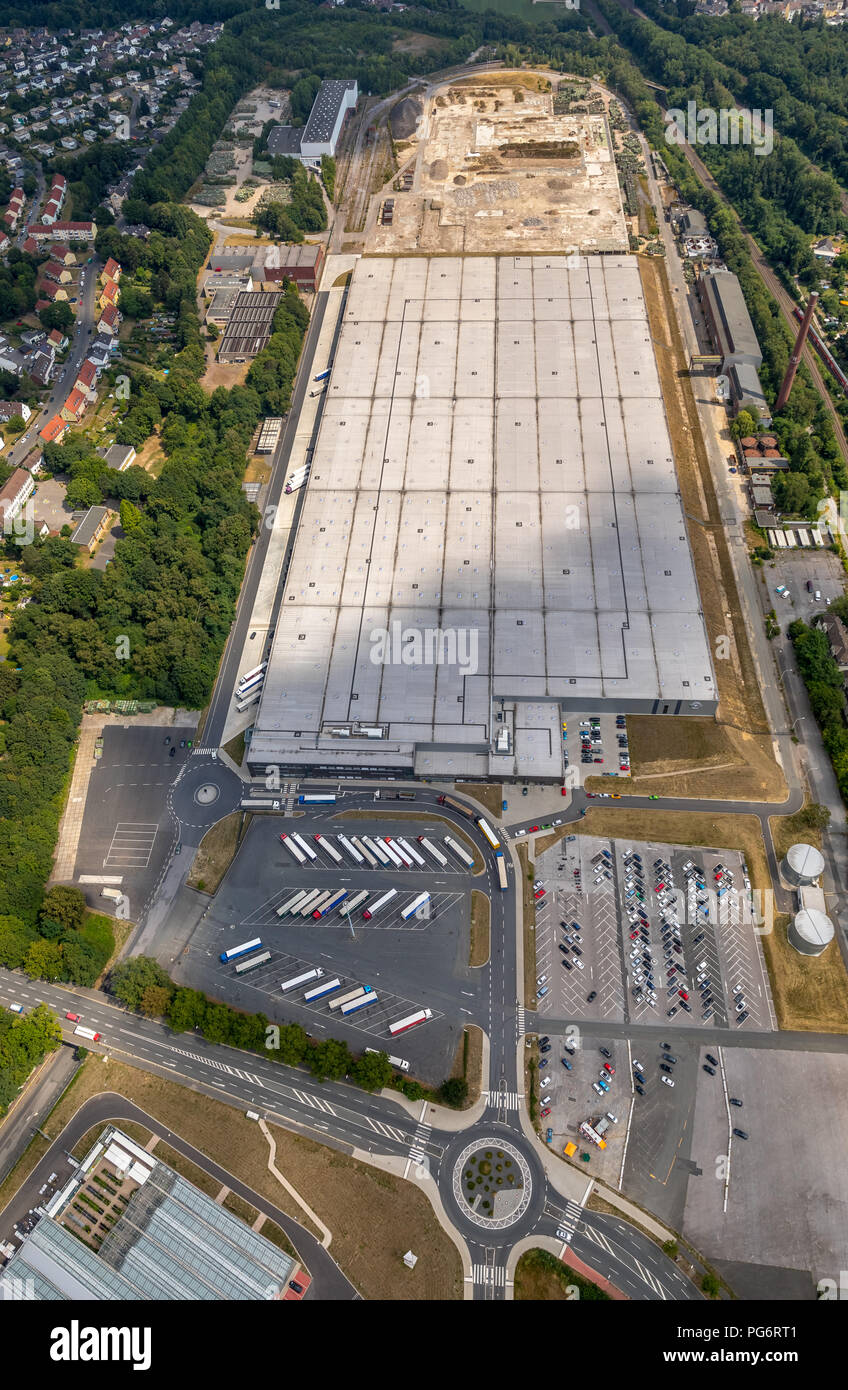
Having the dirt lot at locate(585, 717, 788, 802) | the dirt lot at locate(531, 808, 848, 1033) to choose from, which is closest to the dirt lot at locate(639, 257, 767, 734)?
the dirt lot at locate(585, 717, 788, 802)

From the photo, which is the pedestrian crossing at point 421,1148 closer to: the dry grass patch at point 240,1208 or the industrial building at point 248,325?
the dry grass patch at point 240,1208

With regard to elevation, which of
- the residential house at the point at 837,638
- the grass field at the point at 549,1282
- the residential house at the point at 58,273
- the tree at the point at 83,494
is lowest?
the grass field at the point at 549,1282

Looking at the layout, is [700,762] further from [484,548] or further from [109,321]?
[109,321]

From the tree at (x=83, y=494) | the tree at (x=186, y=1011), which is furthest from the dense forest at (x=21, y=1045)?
the tree at (x=83, y=494)

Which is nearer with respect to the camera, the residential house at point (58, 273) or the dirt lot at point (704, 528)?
the dirt lot at point (704, 528)
